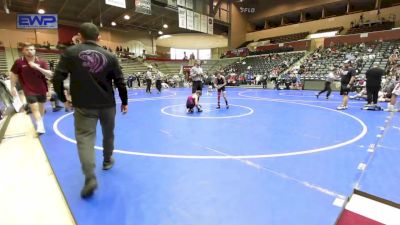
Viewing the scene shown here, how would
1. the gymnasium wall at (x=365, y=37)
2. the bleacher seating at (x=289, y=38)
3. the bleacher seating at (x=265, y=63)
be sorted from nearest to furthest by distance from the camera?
the gymnasium wall at (x=365, y=37)
the bleacher seating at (x=265, y=63)
the bleacher seating at (x=289, y=38)

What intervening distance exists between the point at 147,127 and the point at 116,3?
11.0 meters

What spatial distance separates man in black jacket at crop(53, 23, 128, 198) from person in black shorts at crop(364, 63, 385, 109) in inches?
335

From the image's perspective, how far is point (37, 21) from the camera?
15.3 meters

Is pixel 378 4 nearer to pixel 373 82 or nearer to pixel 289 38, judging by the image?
pixel 289 38

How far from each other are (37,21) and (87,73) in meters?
15.8

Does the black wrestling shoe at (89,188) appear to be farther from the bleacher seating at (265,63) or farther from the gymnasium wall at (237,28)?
the gymnasium wall at (237,28)

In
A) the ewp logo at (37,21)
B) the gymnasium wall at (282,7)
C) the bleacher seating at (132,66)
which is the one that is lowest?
the bleacher seating at (132,66)

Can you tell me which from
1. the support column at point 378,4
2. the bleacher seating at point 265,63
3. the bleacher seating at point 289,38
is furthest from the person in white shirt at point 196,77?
the support column at point 378,4

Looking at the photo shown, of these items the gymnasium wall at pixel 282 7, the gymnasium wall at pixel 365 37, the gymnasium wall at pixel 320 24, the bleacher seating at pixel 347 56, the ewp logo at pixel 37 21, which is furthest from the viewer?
the gymnasium wall at pixel 282 7

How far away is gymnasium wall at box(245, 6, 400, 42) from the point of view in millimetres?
26564

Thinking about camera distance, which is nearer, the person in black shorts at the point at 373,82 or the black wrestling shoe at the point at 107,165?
the black wrestling shoe at the point at 107,165

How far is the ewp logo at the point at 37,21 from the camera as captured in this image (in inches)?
581

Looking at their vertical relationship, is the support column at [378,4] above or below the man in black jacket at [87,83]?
above

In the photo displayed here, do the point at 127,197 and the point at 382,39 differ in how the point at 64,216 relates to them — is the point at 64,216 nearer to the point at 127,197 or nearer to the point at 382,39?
the point at 127,197
